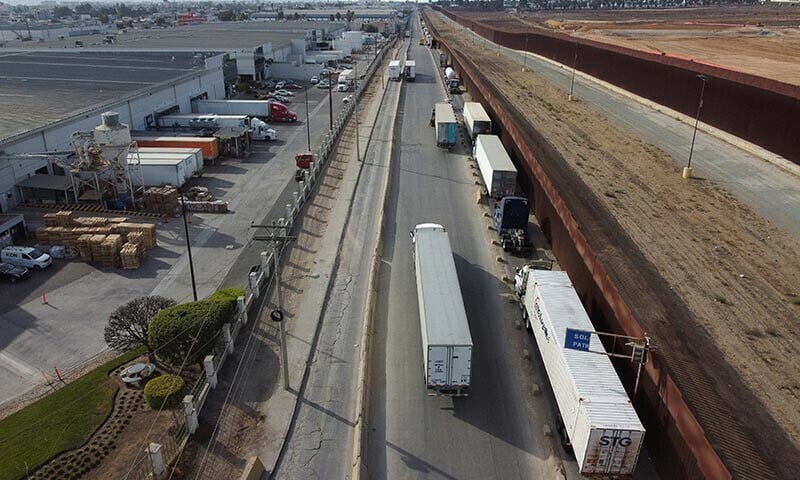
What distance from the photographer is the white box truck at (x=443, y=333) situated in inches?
765

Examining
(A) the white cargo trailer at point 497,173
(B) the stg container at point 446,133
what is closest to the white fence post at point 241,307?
(A) the white cargo trailer at point 497,173

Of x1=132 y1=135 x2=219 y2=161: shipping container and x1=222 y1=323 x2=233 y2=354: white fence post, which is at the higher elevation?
x1=132 y1=135 x2=219 y2=161: shipping container

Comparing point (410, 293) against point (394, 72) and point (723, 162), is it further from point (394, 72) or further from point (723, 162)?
point (394, 72)

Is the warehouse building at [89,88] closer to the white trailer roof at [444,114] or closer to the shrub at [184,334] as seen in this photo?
the shrub at [184,334]

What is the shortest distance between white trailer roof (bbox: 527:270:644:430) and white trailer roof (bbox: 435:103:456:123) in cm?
3236

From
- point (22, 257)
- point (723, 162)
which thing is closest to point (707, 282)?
point (723, 162)

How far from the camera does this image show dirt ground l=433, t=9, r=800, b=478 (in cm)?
1662

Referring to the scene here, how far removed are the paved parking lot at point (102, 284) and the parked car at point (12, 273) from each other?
0.44m

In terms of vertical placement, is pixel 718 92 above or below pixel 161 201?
above

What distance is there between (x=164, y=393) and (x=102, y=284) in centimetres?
1290

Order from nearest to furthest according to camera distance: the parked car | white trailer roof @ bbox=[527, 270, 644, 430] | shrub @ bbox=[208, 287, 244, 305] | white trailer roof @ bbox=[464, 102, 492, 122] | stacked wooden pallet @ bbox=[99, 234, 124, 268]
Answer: white trailer roof @ bbox=[527, 270, 644, 430], shrub @ bbox=[208, 287, 244, 305], the parked car, stacked wooden pallet @ bbox=[99, 234, 124, 268], white trailer roof @ bbox=[464, 102, 492, 122]

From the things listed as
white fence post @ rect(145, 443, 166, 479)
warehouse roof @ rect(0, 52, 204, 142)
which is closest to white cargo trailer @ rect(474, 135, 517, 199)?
white fence post @ rect(145, 443, 166, 479)

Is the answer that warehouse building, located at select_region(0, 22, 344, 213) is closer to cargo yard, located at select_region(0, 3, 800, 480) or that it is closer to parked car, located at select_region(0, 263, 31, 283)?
cargo yard, located at select_region(0, 3, 800, 480)

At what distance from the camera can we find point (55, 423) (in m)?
20.3
